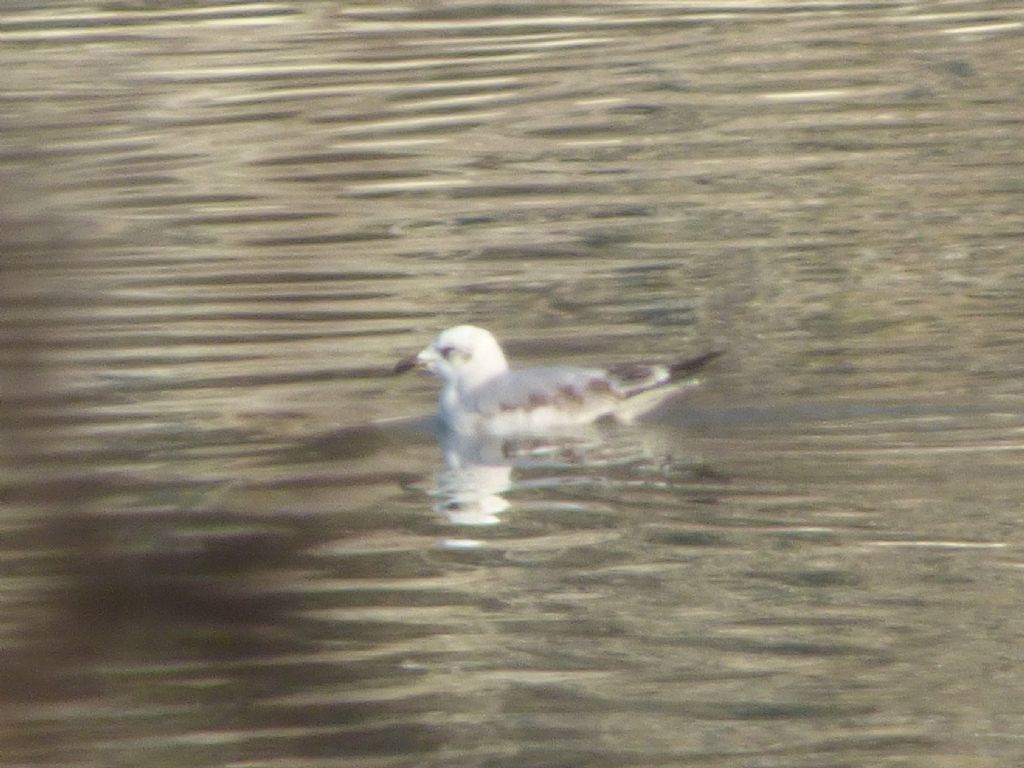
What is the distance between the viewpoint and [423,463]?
855cm

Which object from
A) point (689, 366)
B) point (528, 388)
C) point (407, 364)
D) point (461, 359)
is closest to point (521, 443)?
point (528, 388)

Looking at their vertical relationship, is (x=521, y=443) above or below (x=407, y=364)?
below

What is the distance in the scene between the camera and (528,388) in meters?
8.98

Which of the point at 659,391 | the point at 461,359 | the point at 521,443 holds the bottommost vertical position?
the point at 521,443

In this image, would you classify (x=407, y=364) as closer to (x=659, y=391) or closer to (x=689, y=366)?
(x=659, y=391)

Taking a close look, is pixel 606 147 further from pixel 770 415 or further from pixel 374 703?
pixel 374 703

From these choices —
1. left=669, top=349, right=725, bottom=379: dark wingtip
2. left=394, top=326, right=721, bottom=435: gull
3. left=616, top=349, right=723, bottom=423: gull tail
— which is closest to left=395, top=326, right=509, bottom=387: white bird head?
left=394, top=326, right=721, bottom=435: gull

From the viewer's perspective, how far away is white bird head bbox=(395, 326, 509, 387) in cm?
921

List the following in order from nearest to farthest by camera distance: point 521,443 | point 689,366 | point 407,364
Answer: point 521,443 → point 689,366 → point 407,364

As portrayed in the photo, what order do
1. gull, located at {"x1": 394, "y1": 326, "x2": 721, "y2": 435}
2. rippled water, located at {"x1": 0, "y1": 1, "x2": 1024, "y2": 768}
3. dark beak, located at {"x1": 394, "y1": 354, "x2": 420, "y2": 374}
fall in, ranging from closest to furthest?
rippled water, located at {"x1": 0, "y1": 1, "x2": 1024, "y2": 768}
gull, located at {"x1": 394, "y1": 326, "x2": 721, "y2": 435}
dark beak, located at {"x1": 394, "y1": 354, "x2": 420, "y2": 374}

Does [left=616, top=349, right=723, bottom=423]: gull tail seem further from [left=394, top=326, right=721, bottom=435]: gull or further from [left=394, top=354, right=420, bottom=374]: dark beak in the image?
[left=394, top=354, right=420, bottom=374]: dark beak

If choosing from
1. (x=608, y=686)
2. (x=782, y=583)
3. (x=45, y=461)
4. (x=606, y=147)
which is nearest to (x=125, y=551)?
(x=45, y=461)

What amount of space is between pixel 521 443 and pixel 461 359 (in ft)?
1.79

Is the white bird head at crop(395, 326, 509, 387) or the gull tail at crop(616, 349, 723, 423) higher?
the white bird head at crop(395, 326, 509, 387)
